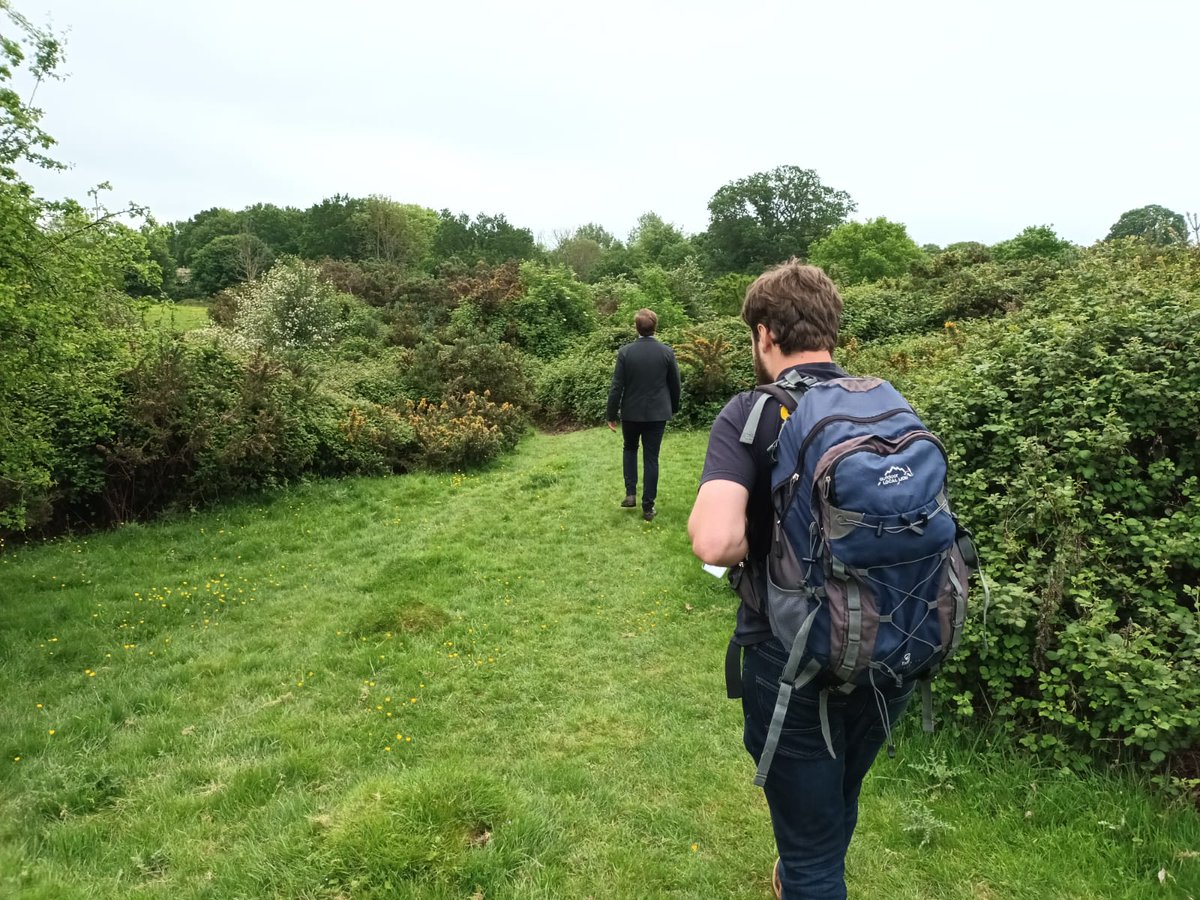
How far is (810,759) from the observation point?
187 cm

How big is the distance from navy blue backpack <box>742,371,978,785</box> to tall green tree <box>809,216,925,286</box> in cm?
4251

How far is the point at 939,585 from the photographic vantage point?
1.75m

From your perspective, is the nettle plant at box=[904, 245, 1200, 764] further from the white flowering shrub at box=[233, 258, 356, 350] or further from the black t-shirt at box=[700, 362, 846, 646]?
the white flowering shrub at box=[233, 258, 356, 350]

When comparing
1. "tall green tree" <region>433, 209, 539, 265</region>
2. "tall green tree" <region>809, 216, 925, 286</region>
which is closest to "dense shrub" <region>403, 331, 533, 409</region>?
"tall green tree" <region>433, 209, 539, 265</region>

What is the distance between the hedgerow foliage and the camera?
9.64 ft

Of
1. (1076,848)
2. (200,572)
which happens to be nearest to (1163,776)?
(1076,848)

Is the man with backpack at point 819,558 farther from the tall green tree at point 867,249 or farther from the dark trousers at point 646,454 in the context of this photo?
the tall green tree at point 867,249

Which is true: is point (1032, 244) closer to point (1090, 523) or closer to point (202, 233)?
point (1090, 523)

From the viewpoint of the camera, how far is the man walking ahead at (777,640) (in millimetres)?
1828

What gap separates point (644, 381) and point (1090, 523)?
4471mm

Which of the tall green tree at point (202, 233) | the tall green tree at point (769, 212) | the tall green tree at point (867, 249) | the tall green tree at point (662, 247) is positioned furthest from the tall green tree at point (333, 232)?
the tall green tree at point (867, 249)

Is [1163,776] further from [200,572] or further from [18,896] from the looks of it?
[200,572]

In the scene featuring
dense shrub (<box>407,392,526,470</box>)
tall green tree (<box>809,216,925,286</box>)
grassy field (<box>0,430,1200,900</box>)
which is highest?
tall green tree (<box>809,216,925,286</box>)

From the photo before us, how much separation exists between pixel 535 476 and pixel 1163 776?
8.02m
